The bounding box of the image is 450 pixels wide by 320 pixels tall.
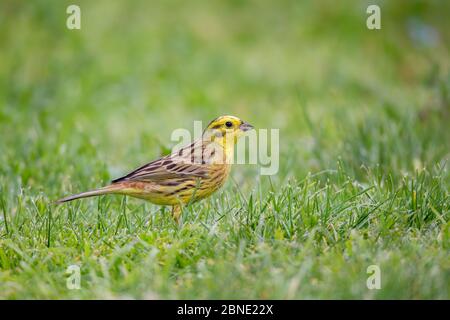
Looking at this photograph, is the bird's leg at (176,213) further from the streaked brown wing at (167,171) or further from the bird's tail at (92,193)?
the bird's tail at (92,193)

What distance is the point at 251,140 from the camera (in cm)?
808

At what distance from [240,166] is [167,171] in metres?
2.12

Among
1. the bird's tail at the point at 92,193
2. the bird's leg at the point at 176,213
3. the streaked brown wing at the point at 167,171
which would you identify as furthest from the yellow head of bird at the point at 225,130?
the bird's tail at the point at 92,193

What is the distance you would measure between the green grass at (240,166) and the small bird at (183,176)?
15cm

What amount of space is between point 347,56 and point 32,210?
6.97 meters

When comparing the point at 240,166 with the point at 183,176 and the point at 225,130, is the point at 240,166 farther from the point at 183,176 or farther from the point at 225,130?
the point at 183,176

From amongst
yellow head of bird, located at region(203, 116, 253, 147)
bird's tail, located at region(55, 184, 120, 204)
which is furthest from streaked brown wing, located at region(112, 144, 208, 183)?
yellow head of bird, located at region(203, 116, 253, 147)

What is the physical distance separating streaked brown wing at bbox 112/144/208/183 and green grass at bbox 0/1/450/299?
0.25 metres

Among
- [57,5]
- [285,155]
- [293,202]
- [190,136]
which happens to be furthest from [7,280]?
[57,5]

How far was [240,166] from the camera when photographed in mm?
7445

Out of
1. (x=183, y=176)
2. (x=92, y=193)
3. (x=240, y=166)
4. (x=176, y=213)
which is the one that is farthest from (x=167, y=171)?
(x=240, y=166)

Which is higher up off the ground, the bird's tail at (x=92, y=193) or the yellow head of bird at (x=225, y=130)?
the yellow head of bird at (x=225, y=130)

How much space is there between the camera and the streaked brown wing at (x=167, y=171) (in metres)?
5.32

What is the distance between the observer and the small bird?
17.2 ft
